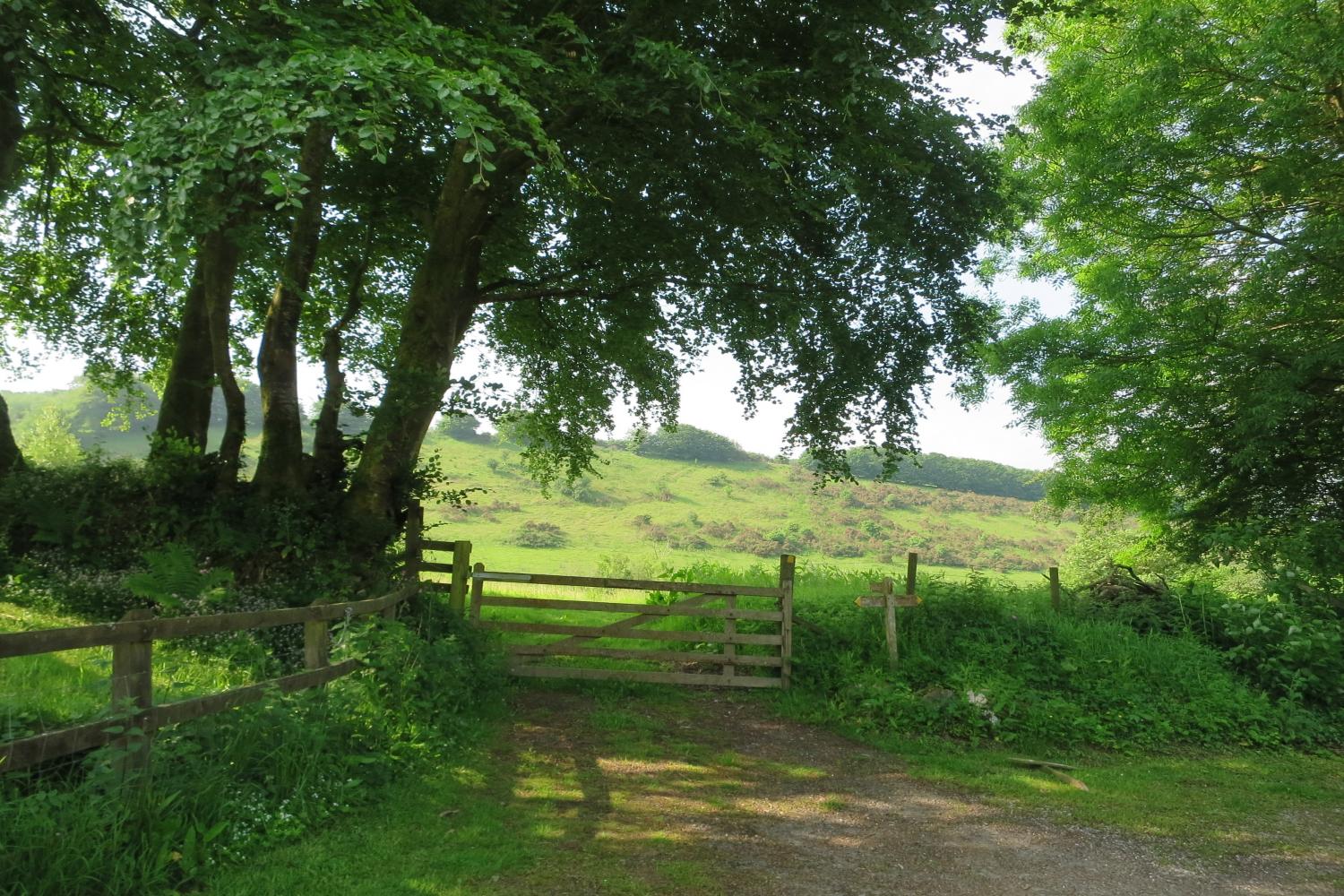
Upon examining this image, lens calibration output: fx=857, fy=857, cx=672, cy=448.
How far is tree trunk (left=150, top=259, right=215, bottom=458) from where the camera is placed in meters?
13.9

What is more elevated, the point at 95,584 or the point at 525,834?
the point at 95,584

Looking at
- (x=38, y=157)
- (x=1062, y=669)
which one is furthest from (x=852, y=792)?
(x=38, y=157)

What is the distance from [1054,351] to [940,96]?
803 cm

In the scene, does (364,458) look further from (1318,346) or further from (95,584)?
(1318,346)

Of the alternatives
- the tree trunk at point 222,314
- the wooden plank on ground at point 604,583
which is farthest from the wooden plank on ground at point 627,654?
the tree trunk at point 222,314

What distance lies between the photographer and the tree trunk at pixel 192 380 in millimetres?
13859

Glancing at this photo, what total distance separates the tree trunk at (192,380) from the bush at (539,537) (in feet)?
102

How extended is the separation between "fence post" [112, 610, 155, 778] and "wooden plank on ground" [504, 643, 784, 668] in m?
7.09

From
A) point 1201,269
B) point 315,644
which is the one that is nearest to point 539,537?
point 1201,269

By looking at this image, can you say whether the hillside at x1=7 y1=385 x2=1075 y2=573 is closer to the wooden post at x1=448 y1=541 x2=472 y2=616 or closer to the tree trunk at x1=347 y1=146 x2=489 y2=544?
the wooden post at x1=448 y1=541 x2=472 y2=616

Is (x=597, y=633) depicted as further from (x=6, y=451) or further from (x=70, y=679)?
(x=6, y=451)

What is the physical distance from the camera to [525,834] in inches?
238

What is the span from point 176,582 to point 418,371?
3.93 metres

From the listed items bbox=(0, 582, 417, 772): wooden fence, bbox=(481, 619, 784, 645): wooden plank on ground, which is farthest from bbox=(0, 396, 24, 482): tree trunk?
bbox=(0, 582, 417, 772): wooden fence
